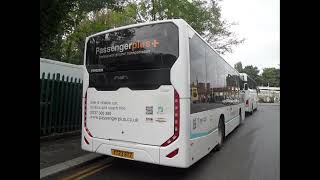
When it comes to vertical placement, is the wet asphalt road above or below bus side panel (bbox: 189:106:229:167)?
below

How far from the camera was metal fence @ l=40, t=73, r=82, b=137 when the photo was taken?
8.77 meters

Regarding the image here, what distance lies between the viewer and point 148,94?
554 centimetres

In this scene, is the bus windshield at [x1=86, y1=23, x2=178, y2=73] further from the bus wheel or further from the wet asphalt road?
the bus wheel

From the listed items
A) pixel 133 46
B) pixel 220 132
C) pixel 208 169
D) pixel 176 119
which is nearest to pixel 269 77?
→ pixel 220 132

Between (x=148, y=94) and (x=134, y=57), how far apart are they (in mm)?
839

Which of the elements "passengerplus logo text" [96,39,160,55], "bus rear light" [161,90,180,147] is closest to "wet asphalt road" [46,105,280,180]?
"bus rear light" [161,90,180,147]

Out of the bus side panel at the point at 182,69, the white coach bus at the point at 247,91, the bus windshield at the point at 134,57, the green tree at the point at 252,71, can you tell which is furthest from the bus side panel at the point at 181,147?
the green tree at the point at 252,71

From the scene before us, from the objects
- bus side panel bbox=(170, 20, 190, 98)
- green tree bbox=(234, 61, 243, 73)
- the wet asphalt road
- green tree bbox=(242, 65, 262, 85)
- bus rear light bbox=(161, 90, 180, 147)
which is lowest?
the wet asphalt road

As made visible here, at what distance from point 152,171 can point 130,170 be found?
1.59 ft

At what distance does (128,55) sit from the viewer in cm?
589

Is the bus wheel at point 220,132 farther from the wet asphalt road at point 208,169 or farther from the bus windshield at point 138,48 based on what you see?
the bus windshield at point 138,48

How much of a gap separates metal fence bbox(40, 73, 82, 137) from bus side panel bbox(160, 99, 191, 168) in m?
4.92

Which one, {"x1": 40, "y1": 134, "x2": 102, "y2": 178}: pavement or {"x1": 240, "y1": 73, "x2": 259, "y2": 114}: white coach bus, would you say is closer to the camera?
{"x1": 40, "y1": 134, "x2": 102, "y2": 178}: pavement
